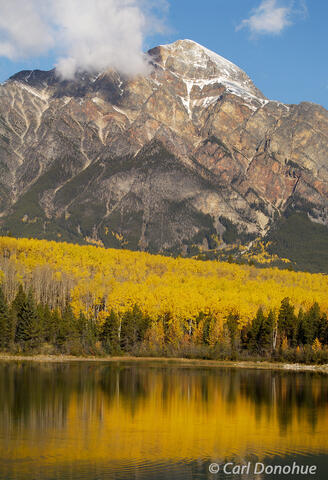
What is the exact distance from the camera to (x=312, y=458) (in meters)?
47.5

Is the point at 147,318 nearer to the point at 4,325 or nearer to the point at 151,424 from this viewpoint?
the point at 4,325

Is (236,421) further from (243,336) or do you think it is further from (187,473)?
(243,336)

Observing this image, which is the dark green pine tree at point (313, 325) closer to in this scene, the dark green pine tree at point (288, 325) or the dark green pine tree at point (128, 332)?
the dark green pine tree at point (288, 325)

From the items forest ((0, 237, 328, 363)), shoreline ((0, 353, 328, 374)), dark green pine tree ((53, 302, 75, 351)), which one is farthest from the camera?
forest ((0, 237, 328, 363))

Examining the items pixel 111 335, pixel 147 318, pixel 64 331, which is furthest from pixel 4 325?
pixel 147 318

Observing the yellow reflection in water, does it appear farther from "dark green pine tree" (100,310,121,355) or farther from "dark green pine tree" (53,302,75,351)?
"dark green pine tree" (100,310,121,355)

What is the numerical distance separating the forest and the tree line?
0.18 meters

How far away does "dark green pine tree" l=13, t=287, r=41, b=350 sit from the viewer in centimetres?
11938

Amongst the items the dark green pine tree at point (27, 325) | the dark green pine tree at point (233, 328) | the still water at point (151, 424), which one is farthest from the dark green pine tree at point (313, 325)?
the dark green pine tree at point (27, 325)

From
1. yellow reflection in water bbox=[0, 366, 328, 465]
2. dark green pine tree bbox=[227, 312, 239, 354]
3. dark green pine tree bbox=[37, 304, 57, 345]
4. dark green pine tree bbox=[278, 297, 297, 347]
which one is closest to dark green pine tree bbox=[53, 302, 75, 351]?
dark green pine tree bbox=[37, 304, 57, 345]

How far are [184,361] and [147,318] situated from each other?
14012 mm

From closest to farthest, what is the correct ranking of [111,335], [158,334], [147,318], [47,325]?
[47,325], [111,335], [158,334], [147,318]

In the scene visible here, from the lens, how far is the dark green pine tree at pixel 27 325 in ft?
392

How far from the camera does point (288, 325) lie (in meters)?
133
